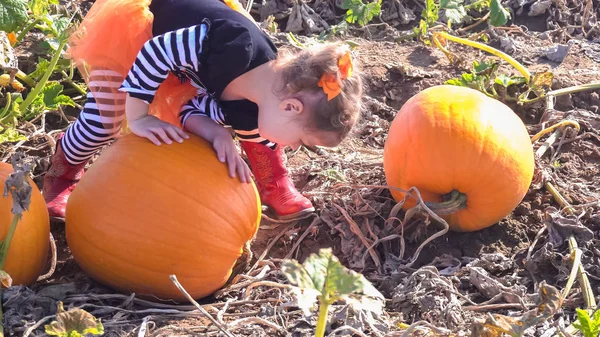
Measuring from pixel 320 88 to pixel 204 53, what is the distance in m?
0.43

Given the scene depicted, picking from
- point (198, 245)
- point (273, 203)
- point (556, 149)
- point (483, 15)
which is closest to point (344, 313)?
point (198, 245)

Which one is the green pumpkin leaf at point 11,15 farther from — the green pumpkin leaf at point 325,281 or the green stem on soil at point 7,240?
the green pumpkin leaf at point 325,281

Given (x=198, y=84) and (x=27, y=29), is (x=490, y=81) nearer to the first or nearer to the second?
(x=198, y=84)

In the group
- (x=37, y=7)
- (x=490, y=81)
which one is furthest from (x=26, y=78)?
(x=490, y=81)

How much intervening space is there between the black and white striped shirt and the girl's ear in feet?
0.64

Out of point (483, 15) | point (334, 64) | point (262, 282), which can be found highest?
point (334, 64)

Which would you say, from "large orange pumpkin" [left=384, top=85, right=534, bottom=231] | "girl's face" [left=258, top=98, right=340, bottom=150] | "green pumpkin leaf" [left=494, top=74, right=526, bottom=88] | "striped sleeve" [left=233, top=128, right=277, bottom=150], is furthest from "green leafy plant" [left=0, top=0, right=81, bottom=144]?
"green pumpkin leaf" [left=494, top=74, right=526, bottom=88]

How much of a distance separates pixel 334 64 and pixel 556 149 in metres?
1.42

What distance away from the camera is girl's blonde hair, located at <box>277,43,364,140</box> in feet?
8.05

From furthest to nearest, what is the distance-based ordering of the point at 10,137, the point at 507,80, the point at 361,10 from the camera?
the point at 361,10 < the point at 507,80 < the point at 10,137

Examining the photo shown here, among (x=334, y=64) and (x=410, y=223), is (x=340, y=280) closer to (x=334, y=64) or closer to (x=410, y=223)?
(x=334, y=64)

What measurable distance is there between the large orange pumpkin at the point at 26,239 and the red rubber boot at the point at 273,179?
1.02 meters

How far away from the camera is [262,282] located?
2.47 metres

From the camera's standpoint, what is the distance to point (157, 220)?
2.32 metres
